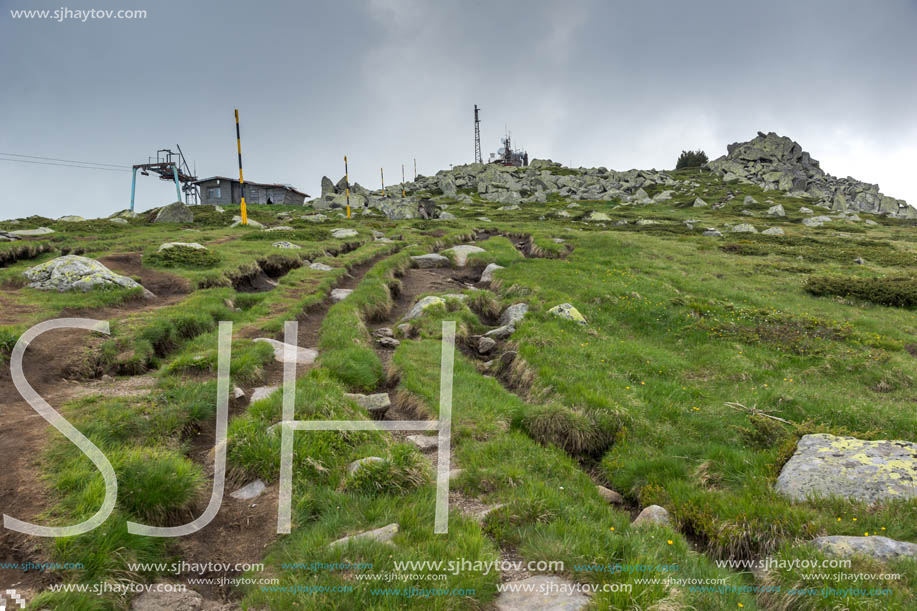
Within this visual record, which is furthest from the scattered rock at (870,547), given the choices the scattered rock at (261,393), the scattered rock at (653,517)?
the scattered rock at (261,393)

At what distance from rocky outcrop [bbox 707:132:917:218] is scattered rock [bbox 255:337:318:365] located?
102053 mm

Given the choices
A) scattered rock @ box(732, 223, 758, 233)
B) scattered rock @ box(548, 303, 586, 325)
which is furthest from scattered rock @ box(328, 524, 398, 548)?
scattered rock @ box(732, 223, 758, 233)

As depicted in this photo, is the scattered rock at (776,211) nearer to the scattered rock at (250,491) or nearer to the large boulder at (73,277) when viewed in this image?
the large boulder at (73,277)

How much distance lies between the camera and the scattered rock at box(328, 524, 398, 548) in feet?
18.4

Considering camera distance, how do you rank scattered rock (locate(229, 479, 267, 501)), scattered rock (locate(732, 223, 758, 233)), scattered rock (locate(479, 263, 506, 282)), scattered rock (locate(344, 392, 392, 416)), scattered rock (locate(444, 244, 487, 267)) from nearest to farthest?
scattered rock (locate(229, 479, 267, 501)), scattered rock (locate(344, 392, 392, 416)), scattered rock (locate(479, 263, 506, 282)), scattered rock (locate(444, 244, 487, 267)), scattered rock (locate(732, 223, 758, 233))

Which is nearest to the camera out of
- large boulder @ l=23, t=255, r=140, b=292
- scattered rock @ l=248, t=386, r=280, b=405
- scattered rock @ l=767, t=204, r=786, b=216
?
scattered rock @ l=248, t=386, r=280, b=405

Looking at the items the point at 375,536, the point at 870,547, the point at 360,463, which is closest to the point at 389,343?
the point at 360,463

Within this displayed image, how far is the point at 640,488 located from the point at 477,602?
15.7 ft

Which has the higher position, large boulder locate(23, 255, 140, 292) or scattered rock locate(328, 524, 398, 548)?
large boulder locate(23, 255, 140, 292)

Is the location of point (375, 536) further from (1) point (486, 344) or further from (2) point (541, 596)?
(1) point (486, 344)

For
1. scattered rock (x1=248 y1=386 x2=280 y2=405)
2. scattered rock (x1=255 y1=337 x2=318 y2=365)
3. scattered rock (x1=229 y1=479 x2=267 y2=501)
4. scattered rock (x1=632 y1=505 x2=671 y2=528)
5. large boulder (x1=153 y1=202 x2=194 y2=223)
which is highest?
large boulder (x1=153 y1=202 x2=194 y2=223)

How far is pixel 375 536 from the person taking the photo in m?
5.77

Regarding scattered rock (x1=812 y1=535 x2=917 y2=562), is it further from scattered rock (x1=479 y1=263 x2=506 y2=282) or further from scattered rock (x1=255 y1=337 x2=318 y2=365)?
scattered rock (x1=479 y1=263 x2=506 y2=282)

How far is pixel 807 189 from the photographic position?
107375 mm
